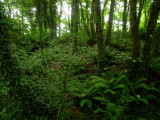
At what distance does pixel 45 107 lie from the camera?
3.38m

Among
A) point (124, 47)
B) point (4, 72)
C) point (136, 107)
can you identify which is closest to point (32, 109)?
point (4, 72)

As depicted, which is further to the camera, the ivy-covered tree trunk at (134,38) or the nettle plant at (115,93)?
the ivy-covered tree trunk at (134,38)

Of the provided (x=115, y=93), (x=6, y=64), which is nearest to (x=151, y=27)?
(x=115, y=93)

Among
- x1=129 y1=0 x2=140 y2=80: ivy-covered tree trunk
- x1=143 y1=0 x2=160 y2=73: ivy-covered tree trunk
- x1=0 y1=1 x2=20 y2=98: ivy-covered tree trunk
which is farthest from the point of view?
x1=129 y1=0 x2=140 y2=80: ivy-covered tree trunk

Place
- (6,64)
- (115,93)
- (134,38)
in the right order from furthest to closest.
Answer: (134,38) → (115,93) → (6,64)

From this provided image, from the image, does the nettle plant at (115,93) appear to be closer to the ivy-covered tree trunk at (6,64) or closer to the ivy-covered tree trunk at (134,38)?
the ivy-covered tree trunk at (134,38)

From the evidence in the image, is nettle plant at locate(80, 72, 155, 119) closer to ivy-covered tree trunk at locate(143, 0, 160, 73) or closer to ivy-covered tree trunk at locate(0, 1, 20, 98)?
ivy-covered tree trunk at locate(143, 0, 160, 73)

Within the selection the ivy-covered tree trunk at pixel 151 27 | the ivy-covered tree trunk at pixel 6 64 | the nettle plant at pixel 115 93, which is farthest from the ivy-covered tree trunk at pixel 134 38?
the ivy-covered tree trunk at pixel 6 64

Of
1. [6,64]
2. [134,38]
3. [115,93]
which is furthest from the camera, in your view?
[134,38]

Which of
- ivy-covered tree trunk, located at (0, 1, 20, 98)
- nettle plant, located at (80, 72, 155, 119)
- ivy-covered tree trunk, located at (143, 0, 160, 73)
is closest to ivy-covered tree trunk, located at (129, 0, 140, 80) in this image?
ivy-covered tree trunk, located at (143, 0, 160, 73)

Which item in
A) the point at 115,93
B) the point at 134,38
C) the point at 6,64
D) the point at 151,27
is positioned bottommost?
the point at 115,93

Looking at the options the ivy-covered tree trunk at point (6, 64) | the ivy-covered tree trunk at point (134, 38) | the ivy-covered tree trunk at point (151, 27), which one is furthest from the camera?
the ivy-covered tree trunk at point (134, 38)

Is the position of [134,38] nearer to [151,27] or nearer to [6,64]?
[151,27]

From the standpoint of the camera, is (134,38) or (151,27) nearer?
(151,27)
